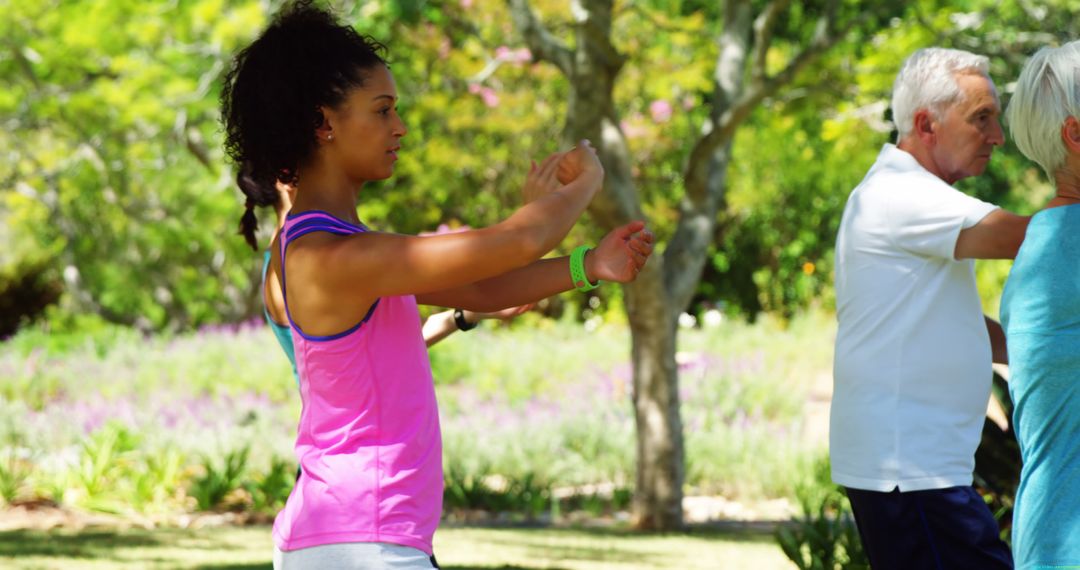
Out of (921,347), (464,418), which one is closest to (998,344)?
(921,347)

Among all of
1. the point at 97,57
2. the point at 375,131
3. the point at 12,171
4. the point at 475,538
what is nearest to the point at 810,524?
the point at 475,538

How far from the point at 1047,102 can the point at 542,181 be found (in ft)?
3.02

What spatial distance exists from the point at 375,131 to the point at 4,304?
18623 mm

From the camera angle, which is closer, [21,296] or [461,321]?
[461,321]

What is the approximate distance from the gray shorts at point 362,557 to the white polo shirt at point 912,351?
49.4 inches

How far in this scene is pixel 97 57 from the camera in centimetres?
1670

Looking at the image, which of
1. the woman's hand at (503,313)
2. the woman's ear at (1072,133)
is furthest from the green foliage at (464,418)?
the woman's ear at (1072,133)

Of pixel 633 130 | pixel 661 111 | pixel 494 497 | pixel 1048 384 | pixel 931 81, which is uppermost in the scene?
pixel 661 111

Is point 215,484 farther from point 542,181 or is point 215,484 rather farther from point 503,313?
point 542,181

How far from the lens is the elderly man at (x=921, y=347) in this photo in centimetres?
302

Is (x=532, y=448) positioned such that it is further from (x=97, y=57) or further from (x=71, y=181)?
(x=71, y=181)

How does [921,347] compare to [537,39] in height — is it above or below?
below

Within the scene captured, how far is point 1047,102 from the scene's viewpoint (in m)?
2.43

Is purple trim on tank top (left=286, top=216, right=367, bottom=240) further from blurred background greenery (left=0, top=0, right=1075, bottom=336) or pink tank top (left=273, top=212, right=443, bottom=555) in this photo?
blurred background greenery (left=0, top=0, right=1075, bottom=336)
